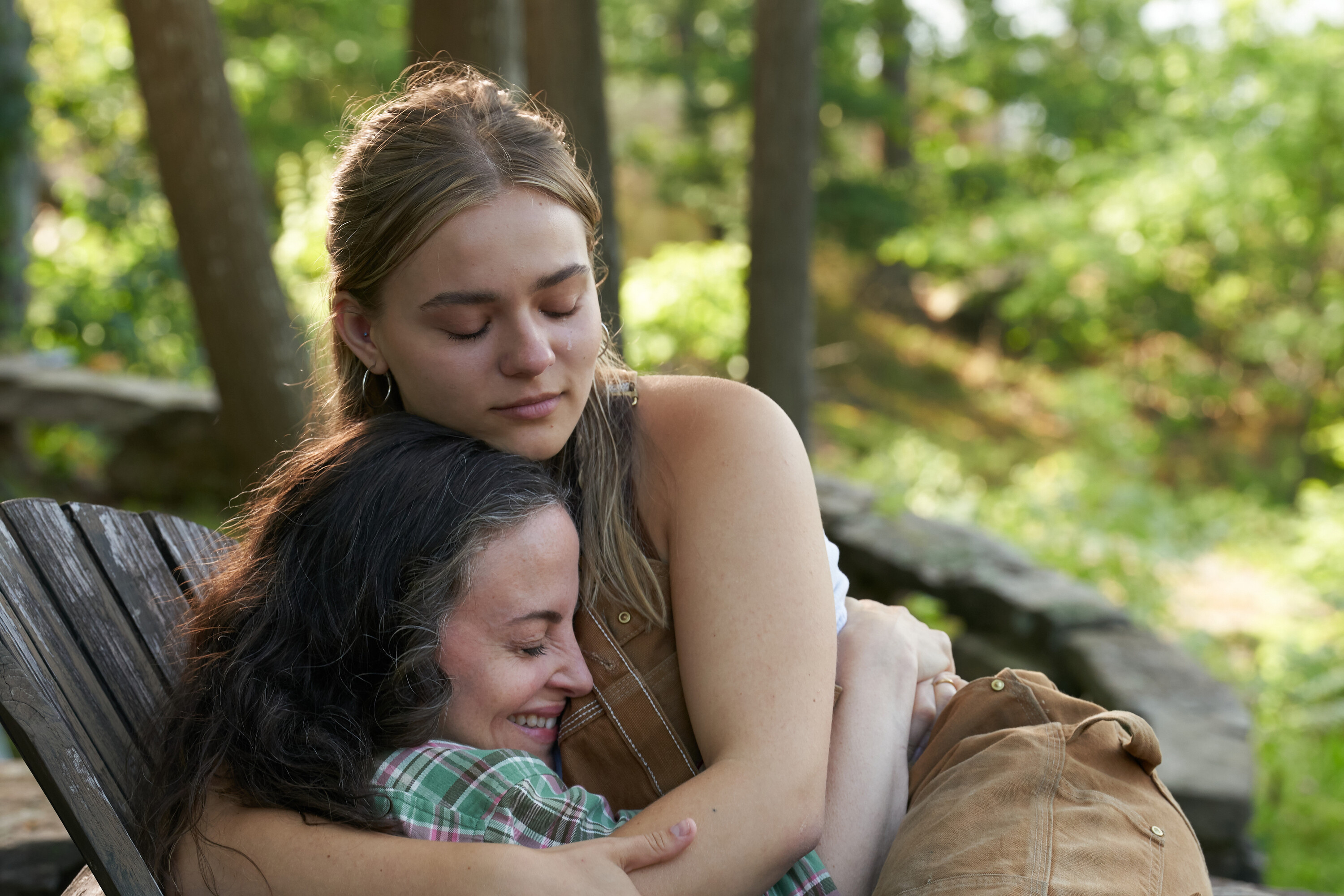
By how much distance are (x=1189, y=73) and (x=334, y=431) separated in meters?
9.38

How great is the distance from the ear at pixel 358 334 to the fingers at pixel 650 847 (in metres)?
0.83

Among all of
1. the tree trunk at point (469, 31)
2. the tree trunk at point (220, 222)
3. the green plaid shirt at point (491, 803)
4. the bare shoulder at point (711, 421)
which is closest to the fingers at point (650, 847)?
the green plaid shirt at point (491, 803)

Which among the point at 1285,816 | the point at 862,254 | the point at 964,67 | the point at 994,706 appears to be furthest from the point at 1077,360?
the point at 994,706

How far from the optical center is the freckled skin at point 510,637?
60.9 inches

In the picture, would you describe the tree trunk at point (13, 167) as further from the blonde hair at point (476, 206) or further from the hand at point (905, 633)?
the hand at point (905, 633)

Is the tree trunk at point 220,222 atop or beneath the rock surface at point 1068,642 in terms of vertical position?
atop

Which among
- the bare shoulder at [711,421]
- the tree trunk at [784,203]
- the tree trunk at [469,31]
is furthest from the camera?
the tree trunk at [784,203]

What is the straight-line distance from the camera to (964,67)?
10.9 meters

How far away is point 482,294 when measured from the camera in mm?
1539

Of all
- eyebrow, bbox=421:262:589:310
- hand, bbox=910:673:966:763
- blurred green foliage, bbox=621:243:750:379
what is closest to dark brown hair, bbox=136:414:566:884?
eyebrow, bbox=421:262:589:310

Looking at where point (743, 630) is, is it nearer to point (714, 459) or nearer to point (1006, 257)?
point (714, 459)

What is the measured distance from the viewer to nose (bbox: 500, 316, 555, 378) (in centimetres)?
156

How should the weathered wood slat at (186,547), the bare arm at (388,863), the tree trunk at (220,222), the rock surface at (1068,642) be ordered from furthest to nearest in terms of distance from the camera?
1. the tree trunk at (220,222)
2. the rock surface at (1068,642)
3. the weathered wood slat at (186,547)
4. the bare arm at (388,863)

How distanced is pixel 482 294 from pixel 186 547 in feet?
3.26
